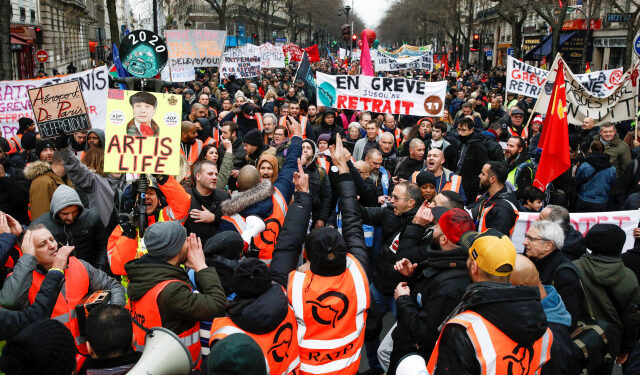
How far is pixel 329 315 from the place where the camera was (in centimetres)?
303

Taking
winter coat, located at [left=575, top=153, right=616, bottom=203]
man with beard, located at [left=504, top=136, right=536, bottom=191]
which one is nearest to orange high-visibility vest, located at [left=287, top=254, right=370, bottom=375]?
man with beard, located at [left=504, top=136, right=536, bottom=191]

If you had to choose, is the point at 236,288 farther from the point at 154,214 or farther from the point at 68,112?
the point at 68,112

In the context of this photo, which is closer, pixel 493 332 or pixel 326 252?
pixel 493 332

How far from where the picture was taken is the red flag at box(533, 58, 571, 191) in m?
6.04

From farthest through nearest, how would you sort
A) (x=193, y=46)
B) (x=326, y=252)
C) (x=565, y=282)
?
(x=193, y=46) < (x=565, y=282) < (x=326, y=252)

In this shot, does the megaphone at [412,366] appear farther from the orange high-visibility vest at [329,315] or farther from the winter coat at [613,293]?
the winter coat at [613,293]

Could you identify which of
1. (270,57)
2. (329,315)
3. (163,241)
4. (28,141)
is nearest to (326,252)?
(329,315)

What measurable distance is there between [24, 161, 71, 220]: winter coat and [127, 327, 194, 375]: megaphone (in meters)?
3.47

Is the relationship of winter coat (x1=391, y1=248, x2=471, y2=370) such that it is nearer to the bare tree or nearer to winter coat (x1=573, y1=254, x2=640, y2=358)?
winter coat (x1=573, y1=254, x2=640, y2=358)

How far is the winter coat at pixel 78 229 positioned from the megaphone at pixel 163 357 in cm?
225

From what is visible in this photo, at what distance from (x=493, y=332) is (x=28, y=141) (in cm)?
700

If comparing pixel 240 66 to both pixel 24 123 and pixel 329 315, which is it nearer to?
pixel 24 123

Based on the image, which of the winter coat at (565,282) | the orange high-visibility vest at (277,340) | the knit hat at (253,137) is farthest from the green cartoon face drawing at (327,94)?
the orange high-visibility vest at (277,340)

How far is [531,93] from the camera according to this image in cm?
1195
